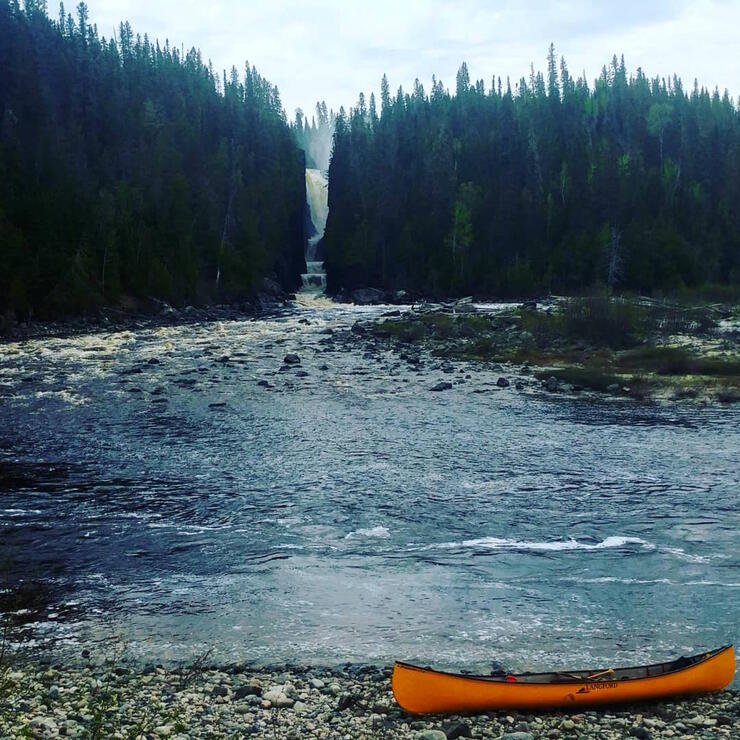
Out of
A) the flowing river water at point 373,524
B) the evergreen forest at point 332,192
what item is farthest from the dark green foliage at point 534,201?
the flowing river water at point 373,524

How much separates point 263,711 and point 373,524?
7.32 meters

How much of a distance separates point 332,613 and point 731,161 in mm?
111027

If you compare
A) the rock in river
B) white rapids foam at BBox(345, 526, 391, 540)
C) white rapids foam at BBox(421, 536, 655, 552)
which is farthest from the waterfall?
white rapids foam at BBox(421, 536, 655, 552)

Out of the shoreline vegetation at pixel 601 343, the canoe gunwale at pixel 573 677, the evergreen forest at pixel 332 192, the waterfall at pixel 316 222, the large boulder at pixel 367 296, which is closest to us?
the canoe gunwale at pixel 573 677

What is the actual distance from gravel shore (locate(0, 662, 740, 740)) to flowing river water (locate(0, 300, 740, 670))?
88 centimetres

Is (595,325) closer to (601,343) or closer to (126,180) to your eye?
(601,343)

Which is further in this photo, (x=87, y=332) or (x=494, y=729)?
(x=87, y=332)

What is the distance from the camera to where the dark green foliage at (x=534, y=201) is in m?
86.1

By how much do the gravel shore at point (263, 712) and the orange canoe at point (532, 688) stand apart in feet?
0.47

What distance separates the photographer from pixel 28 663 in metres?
9.92

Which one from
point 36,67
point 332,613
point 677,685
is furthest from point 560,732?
point 36,67

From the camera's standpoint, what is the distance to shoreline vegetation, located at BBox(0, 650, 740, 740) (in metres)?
8.20

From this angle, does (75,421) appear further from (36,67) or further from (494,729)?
(36,67)

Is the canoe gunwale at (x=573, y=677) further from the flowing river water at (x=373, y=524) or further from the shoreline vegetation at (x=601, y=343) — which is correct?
the shoreline vegetation at (x=601, y=343)
